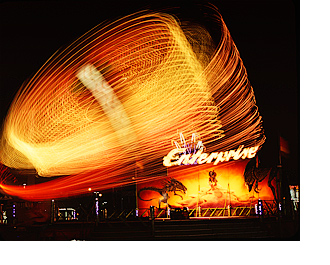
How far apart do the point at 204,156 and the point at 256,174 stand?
75.2 inches

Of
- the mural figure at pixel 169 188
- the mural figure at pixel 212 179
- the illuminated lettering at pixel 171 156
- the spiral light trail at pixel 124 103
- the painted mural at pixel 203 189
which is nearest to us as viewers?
the spiral light trail at pixel 124 103

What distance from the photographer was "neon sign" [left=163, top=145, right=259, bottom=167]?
13.5 m

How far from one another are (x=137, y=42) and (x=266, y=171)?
629cm

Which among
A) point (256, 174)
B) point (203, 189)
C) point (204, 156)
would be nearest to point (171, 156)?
point (204, 156)

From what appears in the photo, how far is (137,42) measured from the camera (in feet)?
36.4

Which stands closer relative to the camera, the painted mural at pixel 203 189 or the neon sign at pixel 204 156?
the neon sign at pixel 204 156

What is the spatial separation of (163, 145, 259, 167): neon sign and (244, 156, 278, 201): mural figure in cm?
55

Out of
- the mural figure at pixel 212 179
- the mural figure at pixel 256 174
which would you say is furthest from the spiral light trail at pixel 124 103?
the mural figure at pixel 212 179

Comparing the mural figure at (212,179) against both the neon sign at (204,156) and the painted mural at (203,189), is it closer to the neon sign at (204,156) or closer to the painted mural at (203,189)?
the painted mural at (203,189)

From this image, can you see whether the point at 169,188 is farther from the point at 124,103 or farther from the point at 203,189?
the point at 124,103

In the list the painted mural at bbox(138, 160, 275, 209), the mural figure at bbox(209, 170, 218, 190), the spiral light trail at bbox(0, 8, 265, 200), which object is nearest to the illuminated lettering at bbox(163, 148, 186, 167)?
the spiral light trail at bbox(0, 8, 265, 200)

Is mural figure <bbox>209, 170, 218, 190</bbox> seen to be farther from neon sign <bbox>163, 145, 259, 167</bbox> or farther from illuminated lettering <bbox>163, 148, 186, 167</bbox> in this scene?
illuminated lettering <bbox>163, 148, 186, 167</bbox>

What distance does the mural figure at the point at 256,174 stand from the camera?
13539mm

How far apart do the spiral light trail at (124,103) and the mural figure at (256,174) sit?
2.78ft
